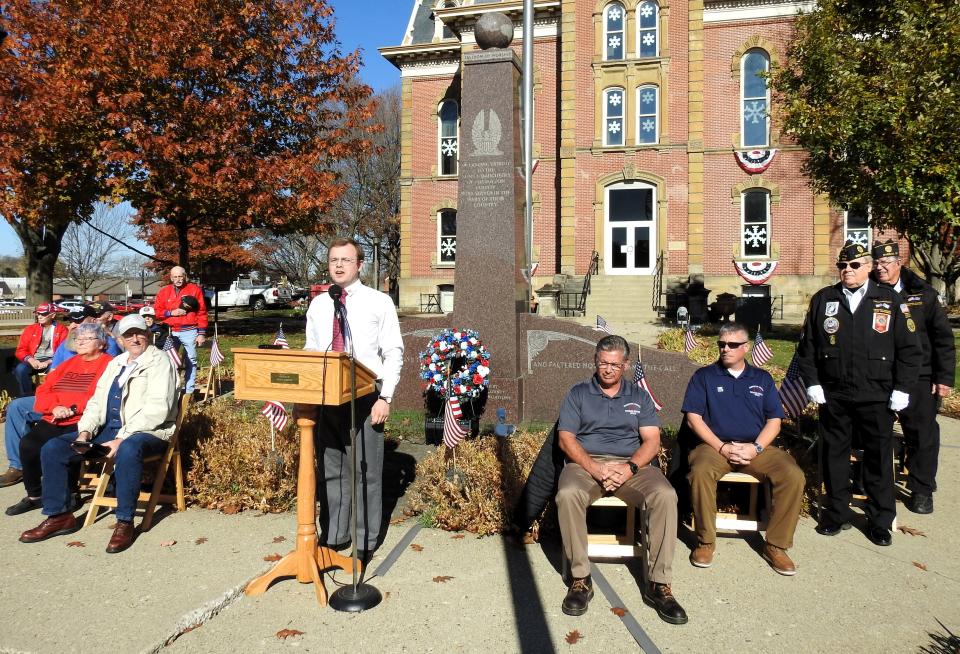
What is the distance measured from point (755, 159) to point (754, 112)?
1.74 meters

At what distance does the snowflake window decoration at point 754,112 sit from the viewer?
24.7 m

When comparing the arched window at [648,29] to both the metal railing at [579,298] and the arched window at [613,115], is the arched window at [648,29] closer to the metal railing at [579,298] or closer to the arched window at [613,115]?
the arched window at [613,115]

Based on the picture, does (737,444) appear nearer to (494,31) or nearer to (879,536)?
(879,536)

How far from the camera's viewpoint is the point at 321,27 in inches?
732

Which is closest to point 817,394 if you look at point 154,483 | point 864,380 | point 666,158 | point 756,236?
point 864,380

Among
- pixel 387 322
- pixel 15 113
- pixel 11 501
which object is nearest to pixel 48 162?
pixel 15 113

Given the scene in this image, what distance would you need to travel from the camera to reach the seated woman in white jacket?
5.05 meters

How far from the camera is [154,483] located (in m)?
5.36

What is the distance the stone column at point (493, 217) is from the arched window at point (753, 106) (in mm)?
18227

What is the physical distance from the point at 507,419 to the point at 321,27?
14.1m

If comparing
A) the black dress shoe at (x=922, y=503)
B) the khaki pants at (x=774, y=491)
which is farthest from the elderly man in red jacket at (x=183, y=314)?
the black dress shoe at (x=922, y=503)

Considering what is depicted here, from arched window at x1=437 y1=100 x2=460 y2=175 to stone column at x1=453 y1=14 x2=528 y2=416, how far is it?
19.8 meters

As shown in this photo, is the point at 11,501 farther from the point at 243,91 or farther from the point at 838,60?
the point at 838,60

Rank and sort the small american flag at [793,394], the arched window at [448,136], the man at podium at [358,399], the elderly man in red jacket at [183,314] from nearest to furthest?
the man at podium at [358,399]
the small american flag at [793,394]
the elderly man in red jacket at [183,314]
the arched window at [448,136]
